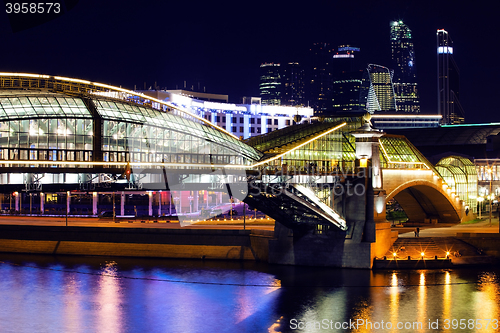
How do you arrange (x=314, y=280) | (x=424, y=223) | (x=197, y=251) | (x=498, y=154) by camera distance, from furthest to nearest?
(x=498, y=154) → (x=424, y=223) → (x=197, y=251) → (x=314, y=280)

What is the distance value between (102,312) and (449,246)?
27.1 meters

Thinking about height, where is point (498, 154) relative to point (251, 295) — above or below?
above

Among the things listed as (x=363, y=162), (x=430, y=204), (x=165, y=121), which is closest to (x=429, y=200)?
(x=430, y=204)

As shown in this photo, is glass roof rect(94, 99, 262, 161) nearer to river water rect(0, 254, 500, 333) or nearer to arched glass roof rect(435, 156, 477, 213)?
river water rect(0, 254, 500, 333)

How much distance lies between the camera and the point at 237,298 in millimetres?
42625

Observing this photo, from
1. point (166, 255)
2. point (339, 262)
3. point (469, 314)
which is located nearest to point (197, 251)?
point (166, 255)

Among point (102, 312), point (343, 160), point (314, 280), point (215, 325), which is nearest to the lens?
point (215, 325)

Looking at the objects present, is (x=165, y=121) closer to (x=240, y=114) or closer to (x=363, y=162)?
(x=363, y=162)

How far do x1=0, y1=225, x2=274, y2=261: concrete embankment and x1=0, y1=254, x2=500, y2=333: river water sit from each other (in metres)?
1.67

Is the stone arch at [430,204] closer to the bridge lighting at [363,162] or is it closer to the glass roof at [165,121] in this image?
the bridge lighting at [363,162]

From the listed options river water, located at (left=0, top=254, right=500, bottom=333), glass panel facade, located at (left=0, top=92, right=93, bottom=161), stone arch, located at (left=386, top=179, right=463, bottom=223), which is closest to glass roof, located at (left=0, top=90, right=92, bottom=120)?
glass panel facade, located at (left=0, top=92, right=93, bottom=161)

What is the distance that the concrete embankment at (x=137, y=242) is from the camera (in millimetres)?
54938

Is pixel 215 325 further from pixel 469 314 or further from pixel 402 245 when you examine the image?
pixel 402 245

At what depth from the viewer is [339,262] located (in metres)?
50.6
